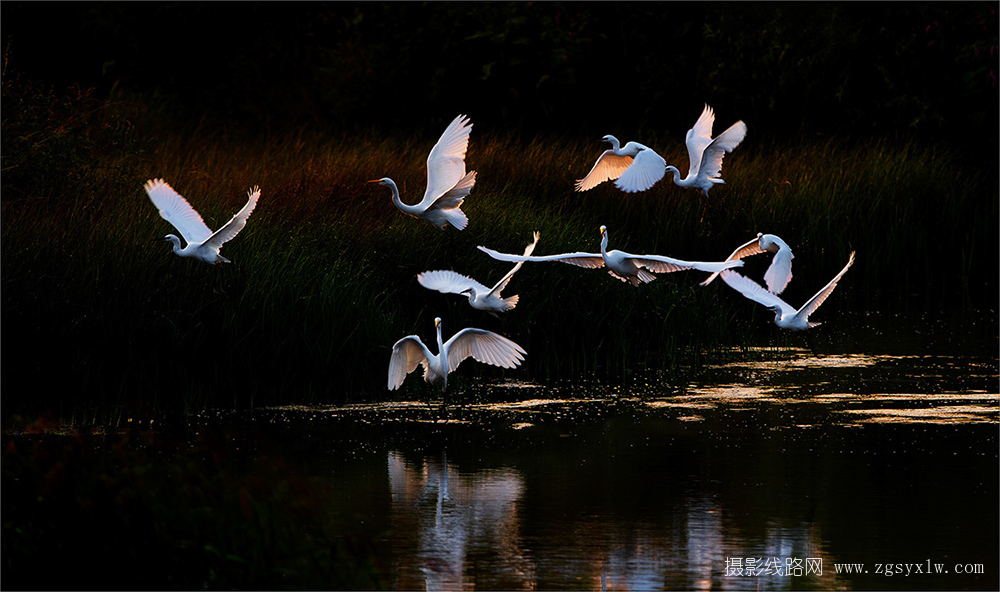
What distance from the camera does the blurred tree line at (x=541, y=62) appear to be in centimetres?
1731

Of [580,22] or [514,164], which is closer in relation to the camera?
[514,164]

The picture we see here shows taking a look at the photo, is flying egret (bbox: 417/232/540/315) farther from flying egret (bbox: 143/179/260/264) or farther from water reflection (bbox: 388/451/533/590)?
water reflection (bbox: 388/451/533/590)

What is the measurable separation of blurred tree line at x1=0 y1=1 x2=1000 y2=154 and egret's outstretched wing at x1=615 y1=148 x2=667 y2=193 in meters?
8.54

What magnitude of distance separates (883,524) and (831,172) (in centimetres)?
814

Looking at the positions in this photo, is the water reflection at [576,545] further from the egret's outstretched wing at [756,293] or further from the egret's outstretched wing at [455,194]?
the egret's outstretched wing at [455,194]

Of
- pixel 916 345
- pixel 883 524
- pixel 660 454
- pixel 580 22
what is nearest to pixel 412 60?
pixel 580 22

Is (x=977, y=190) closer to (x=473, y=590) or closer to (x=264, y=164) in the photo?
(x=264, y=164)

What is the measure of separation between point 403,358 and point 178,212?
65.3 inches

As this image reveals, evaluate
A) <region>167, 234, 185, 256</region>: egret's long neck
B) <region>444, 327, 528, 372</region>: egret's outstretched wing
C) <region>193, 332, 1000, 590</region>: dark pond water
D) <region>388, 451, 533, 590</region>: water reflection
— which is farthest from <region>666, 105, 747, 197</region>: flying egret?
<region>388, 451, 533, 590</region>: water reflection

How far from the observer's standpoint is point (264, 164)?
12258mm


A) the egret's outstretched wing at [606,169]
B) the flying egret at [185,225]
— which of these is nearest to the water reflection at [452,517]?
the flying egret at [185,225]

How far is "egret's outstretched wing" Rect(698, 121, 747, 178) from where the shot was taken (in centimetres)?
921


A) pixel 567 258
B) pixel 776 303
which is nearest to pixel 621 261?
pixel 567 258

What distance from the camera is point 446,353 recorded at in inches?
291
